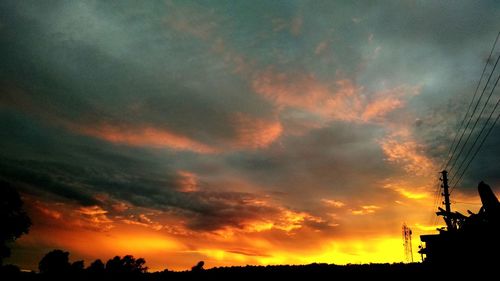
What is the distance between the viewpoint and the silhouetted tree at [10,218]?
108ft

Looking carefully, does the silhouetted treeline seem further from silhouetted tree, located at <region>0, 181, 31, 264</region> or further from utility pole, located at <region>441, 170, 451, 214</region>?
utility pole, located at <region>441, 170, 451, 214</region>

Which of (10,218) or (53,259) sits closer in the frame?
(10,218)

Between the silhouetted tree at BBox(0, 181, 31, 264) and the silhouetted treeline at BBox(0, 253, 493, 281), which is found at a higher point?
the silhouetted tree at BBox(0, 181, 31, 264)

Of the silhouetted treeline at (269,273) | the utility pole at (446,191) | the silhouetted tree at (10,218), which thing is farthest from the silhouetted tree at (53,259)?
the utility pole at (446,191)

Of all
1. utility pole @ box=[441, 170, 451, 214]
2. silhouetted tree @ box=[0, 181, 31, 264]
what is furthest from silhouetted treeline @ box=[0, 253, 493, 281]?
utility pole @ box=[441, 170, 451, 214]

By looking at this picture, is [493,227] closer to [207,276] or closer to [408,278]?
[408,278]

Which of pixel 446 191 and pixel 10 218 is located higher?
pixel 446 191

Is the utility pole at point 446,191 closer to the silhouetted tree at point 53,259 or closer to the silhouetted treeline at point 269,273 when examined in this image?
the silhouetted treeline at point 269,273

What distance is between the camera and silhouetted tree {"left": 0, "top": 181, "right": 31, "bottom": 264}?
32.9 meters

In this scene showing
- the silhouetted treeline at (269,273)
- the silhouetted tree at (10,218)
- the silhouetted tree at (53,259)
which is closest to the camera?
the silhouetted treeline at (269,273)

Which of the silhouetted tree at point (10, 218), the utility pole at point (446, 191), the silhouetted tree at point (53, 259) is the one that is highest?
the utility pole at point (446, 191)

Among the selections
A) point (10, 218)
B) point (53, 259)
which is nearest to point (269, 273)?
point (10, 218)

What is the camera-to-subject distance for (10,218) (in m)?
33.7

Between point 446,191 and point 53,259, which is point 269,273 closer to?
point 446,191
